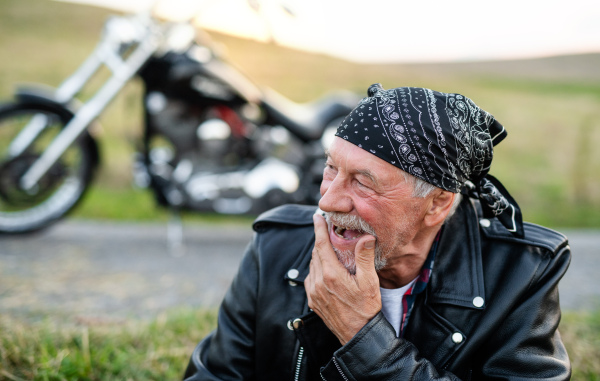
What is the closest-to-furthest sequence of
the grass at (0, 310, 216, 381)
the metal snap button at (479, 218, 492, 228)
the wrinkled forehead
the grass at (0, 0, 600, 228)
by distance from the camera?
1. the wrinkled forehead
2. the metal snap button at (479, 218, 492, 228)
3. the grass at (0, 310, 216, 381)
4. the grass at (0, 0, 600, 228)

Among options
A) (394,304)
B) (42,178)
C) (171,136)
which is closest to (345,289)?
(394,304)

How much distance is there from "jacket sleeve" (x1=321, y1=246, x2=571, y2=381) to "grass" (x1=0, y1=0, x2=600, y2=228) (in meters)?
3.61

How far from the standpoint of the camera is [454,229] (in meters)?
1.99

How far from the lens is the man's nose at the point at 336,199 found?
5.77ft

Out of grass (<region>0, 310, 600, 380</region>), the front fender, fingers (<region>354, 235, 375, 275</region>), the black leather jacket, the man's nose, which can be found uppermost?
the front fender

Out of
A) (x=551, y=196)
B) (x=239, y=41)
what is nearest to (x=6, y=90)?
(x=239, y=41)

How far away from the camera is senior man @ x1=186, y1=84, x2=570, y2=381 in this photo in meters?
1.69

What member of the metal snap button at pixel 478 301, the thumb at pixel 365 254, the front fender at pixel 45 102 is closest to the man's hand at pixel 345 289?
the thumb at pixel 365 254

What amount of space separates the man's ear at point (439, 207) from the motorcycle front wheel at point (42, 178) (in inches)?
143

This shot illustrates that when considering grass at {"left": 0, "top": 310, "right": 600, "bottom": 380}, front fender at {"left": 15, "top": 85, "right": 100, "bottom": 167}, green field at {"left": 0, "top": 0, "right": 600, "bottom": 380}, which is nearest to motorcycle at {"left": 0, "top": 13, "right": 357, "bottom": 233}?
front fender at {"left": 15, "top": 85, "right": 100, "bottom": 167}

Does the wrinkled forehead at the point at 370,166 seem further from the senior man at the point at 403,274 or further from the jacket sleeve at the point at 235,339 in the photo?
the jacket sleeve at the point at 235,339

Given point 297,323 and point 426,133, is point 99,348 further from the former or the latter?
point 426,133

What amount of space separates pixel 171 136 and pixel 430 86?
1640 cm

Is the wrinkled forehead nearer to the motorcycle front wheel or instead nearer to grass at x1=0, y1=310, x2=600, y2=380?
grass at x1=0, y1=310, x2=600, y2=380
